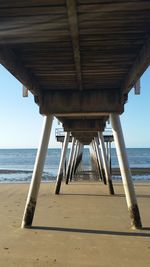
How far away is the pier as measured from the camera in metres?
4.42

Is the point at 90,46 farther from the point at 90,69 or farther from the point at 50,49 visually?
the point at 90,69

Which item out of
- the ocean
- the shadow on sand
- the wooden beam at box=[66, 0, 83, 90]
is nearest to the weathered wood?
the wooden beam at box=[66, 0, 83, 90]

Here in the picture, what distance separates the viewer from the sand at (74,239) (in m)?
5.85

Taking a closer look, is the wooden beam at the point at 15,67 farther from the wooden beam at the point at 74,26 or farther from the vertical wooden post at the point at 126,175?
the vertical wooden post at the point at 126,175

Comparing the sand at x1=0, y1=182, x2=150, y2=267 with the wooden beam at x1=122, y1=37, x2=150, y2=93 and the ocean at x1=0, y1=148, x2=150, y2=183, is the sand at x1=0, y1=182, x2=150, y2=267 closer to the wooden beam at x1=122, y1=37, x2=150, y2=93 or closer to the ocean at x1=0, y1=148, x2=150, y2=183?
the wooden beam at x1=122, y1=37, x2=150, y2=93

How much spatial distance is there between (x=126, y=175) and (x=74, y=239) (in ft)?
7.23

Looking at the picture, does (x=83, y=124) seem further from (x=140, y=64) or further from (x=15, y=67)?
(x=140, y=64)

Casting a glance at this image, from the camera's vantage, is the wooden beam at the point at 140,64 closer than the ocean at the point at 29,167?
Yes

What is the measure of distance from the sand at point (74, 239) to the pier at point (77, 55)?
0.63 meters

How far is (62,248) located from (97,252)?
619 millimetres

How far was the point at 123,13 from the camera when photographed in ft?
15.0

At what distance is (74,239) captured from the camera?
711cm

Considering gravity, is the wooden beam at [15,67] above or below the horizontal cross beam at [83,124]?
Answer: below

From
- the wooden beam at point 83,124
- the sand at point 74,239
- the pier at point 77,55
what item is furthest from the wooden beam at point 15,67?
the wooden beam at point 83,124
